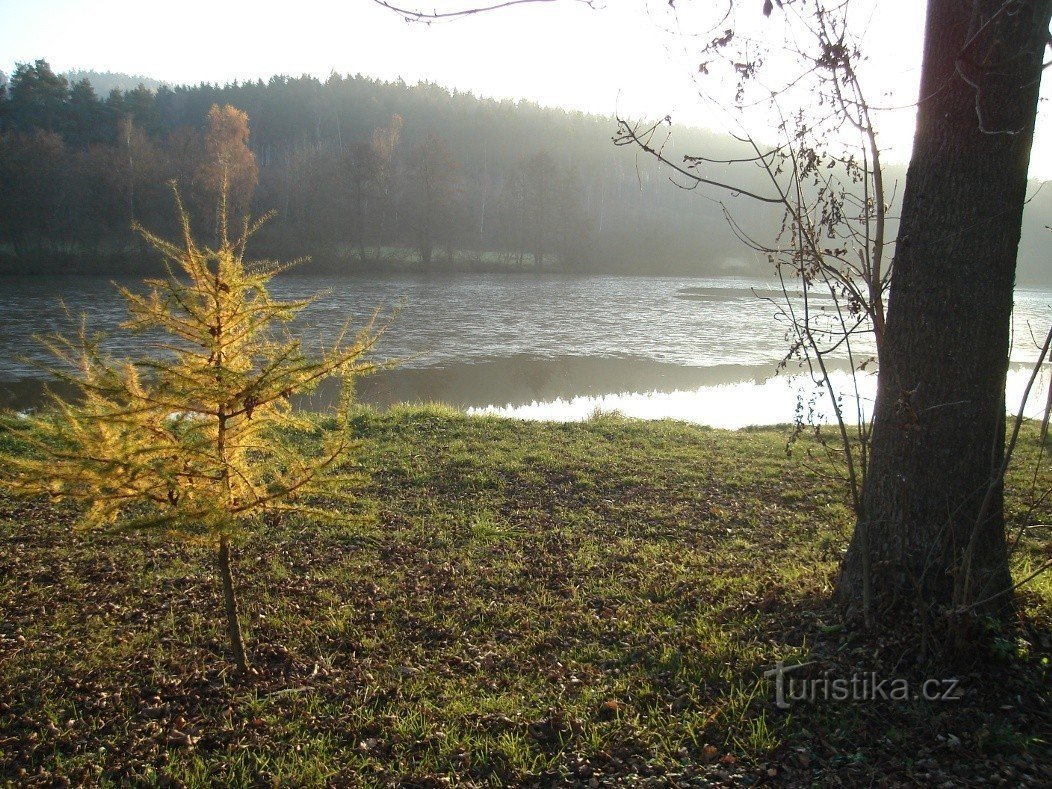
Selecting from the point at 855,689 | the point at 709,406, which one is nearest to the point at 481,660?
the point at 855,689

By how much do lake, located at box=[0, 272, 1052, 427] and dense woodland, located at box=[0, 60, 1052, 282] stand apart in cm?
763

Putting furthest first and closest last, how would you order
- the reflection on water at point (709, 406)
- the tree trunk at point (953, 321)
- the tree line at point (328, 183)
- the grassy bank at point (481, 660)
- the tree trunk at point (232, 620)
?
1. the tree line at point (328, 183)
2. the reflection on water at point (709, 406)
3. the tree trunk at point (232, 620)
4. the tree trunk at point (953, 321)
5. the grassy bank at point (481, 660)

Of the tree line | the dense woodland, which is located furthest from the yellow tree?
the dense woodland

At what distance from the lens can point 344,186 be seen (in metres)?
58.9

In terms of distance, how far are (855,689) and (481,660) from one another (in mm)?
2229

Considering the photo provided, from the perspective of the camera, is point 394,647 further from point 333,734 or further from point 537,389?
point 537,389

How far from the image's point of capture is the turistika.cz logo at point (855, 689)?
3.60 metres

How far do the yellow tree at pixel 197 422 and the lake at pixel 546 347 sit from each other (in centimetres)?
246

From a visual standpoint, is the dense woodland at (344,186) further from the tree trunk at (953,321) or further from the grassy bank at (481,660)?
the tree trunk at (953,321)

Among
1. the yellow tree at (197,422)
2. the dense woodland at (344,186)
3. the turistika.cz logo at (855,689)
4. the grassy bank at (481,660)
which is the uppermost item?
the dense woodland at (344,186)

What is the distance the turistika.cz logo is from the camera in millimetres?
3596

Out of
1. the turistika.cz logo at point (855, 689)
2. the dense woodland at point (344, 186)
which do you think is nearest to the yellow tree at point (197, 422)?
the turistika.cz logo at point (855, 689)

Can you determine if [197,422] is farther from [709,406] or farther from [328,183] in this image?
[328,183]

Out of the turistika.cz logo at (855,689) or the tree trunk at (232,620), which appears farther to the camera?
the tree trunk at (232,620)
